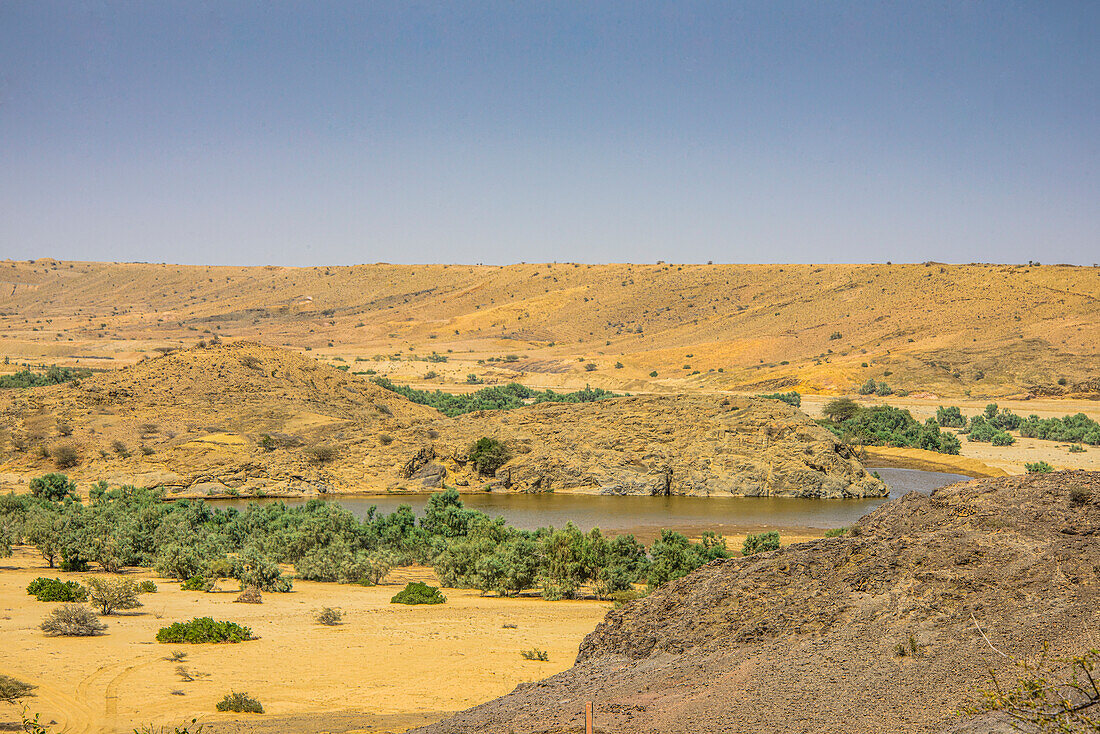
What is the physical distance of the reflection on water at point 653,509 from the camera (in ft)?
109

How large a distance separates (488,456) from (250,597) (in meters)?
23.1

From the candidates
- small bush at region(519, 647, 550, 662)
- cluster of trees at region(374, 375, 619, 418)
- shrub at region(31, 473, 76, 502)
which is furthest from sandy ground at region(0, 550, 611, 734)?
cluster of trees at region(374, 375, 619, 418)

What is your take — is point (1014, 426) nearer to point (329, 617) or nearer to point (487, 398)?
point (487, 398)

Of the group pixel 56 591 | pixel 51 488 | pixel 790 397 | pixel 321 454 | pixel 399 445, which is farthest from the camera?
pixel 790 397

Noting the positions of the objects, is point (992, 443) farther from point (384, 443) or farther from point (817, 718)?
point (817, 718)

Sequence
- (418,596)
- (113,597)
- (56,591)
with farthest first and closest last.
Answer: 1. (418,596)
2. (56,591)
3. (113,597)

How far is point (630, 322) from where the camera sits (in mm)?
119562

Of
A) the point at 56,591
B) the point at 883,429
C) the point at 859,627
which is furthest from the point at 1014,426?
the point at 56,591

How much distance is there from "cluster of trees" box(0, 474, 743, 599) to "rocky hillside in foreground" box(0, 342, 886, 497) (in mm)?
10773

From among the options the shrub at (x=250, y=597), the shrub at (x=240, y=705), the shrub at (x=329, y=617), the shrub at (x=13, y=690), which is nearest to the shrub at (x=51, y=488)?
the shrub at (x=250, y=597)

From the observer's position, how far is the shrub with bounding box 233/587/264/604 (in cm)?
1911

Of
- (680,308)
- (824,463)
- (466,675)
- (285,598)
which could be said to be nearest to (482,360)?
(680,308)

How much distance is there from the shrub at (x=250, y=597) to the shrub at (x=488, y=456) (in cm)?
2269

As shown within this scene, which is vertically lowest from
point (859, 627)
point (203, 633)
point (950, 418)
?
point (950, 418)
